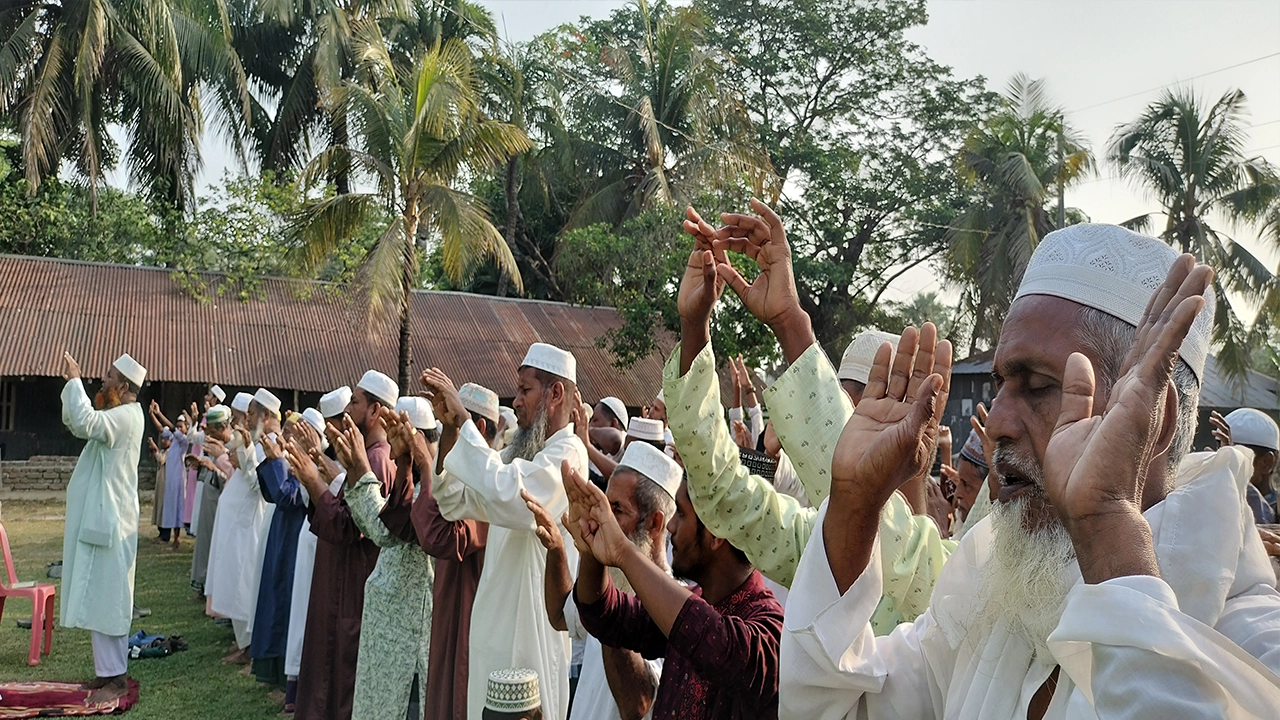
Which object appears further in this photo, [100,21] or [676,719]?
[100,21]

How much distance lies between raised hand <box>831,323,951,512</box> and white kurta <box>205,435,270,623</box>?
7.14 m

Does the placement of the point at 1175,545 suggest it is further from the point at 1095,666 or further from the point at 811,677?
the point at 811,677

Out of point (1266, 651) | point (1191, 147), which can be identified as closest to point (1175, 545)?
point (1266, 651)

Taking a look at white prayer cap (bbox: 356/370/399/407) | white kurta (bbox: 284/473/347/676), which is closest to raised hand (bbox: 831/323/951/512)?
white prayer cap (bbox: 356/370/399/407)

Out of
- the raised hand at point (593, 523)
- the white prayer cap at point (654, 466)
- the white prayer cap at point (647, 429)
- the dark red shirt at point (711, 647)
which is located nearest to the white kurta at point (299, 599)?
the white prayer cap at point (647, 429)

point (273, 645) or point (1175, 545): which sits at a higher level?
point (1175, 545)

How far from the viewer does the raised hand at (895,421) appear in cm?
168

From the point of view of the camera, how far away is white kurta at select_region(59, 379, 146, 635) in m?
7.08

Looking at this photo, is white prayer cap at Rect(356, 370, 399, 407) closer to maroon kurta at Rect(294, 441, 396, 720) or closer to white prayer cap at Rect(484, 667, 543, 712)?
maroon kurta at Rect(294, 441, 396, 720)

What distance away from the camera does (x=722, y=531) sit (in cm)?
274

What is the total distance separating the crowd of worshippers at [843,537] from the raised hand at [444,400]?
29 mm

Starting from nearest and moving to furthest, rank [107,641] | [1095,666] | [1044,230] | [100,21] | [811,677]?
[1095,666]
[811,677]
[107,641]
[100,21]
[1044,230]

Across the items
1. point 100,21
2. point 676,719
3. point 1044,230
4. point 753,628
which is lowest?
point 676,719

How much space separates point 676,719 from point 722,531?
1.59 feet
